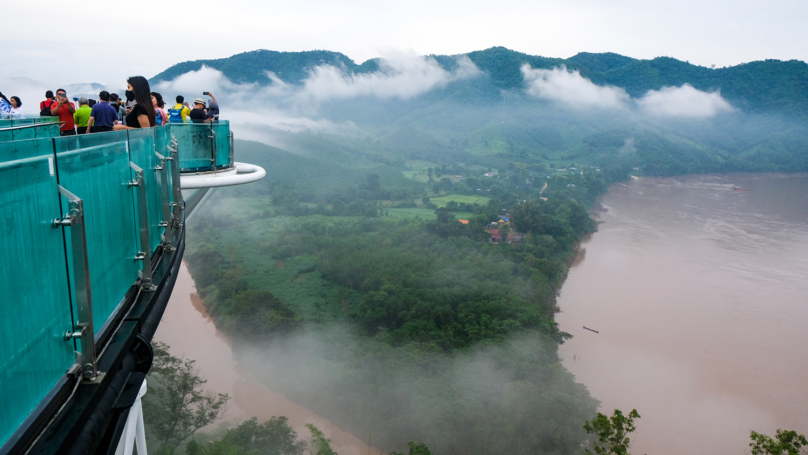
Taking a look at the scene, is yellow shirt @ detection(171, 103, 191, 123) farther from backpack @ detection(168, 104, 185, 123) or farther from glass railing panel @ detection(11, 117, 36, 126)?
glass railing panel @ detection(11, 117, 36, 126)

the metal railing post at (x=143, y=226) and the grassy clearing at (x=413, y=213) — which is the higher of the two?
the metal railing post at (x=143, y=226)

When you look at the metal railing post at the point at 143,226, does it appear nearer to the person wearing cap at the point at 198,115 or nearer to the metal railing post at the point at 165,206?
the metal railing post at the point at 165,206

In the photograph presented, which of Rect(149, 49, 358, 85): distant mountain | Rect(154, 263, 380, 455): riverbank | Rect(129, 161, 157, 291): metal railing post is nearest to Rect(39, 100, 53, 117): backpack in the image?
Rect(129, 161, 157, 291): metal railing post

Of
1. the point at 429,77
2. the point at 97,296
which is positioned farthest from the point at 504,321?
the point at 429,77

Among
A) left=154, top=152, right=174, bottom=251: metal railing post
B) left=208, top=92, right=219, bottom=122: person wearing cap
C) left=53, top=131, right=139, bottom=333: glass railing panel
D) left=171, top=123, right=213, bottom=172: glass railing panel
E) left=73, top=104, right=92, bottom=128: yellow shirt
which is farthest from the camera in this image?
left=208, top=92, right=219, bottom=122: person wearing cap

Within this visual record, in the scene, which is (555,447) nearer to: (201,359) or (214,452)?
(214,452)

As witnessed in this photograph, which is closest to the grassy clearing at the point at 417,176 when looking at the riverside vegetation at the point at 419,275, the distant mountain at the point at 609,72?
the riverside vegetation at the point at 419,275
